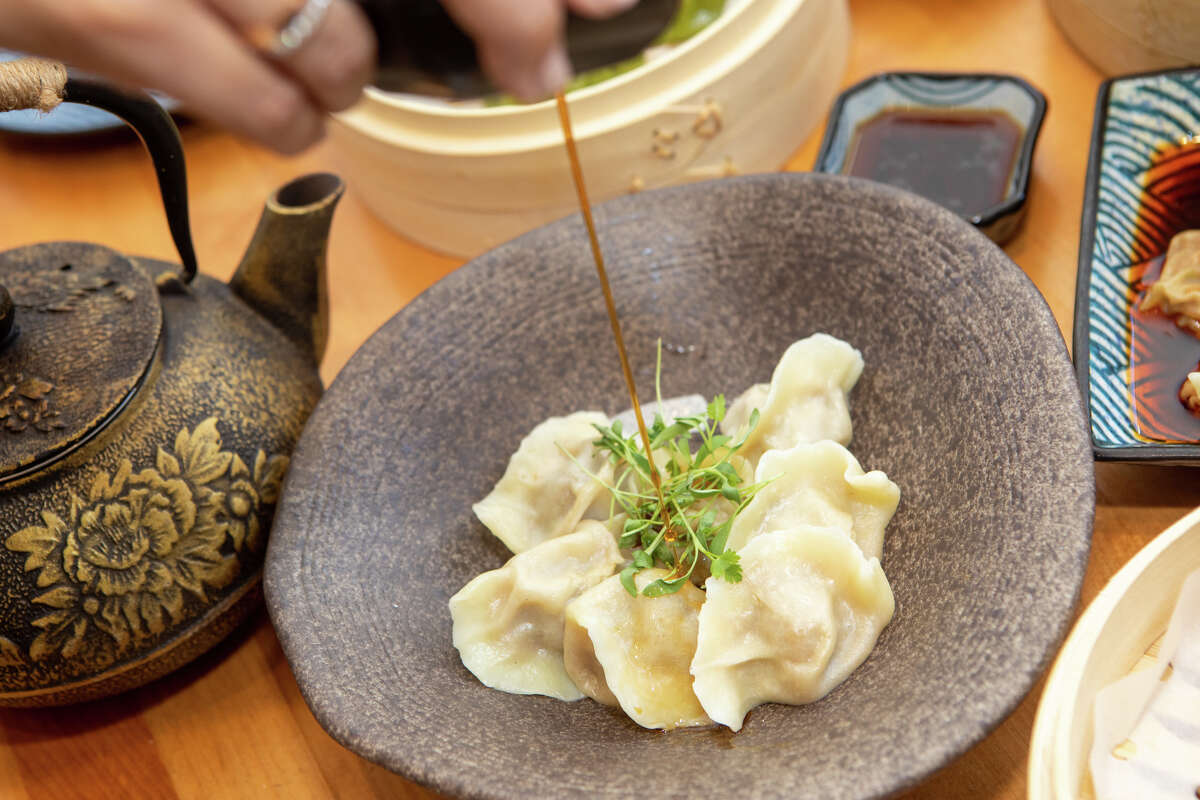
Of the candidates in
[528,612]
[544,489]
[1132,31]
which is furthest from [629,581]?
[1132,31]

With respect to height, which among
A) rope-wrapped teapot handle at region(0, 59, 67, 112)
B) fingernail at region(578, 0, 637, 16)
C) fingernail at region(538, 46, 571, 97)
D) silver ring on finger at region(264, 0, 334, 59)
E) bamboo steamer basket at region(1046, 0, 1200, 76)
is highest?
fingernail at region(578, 0, 637, 16)

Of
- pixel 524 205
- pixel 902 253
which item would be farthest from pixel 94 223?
pixel 902 253

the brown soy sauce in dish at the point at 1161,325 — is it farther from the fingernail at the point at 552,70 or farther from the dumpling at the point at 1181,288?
the fingernail at the point at 552,70

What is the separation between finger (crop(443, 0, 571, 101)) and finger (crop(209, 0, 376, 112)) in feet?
0.22

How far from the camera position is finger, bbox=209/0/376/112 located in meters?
0.71

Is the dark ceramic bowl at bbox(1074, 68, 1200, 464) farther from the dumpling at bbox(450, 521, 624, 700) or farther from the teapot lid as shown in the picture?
the teapot lid

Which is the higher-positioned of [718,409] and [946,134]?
[946,134]

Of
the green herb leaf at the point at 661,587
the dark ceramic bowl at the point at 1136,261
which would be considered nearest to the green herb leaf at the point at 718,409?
the green herb leaf at the point at 661,587

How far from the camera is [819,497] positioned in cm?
134

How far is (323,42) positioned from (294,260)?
87cm

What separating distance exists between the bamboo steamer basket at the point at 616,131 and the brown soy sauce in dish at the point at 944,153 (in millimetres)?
183

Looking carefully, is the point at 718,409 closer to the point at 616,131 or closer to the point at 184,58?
the point at 616,131

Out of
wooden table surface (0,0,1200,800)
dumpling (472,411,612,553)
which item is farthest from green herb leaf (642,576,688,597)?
wooden table surface (0,0,1200,800)

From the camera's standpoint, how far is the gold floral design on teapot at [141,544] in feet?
4.17
